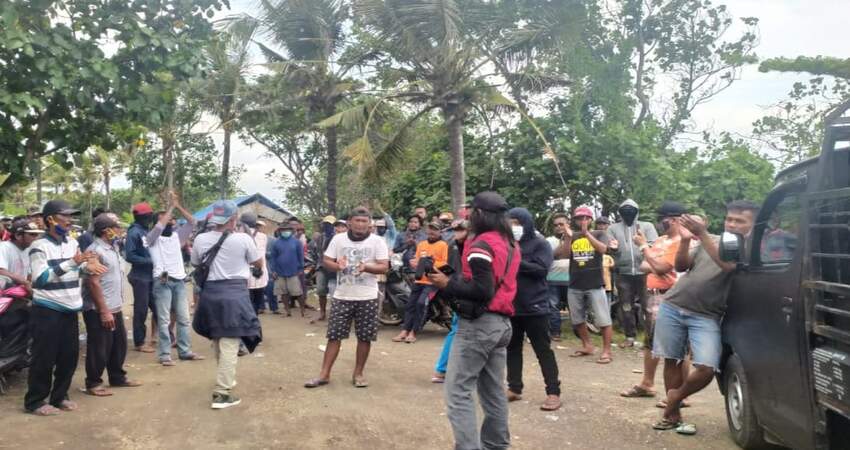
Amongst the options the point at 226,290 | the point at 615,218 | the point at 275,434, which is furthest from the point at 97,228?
the point at 615,218

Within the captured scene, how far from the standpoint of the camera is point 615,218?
12484mm

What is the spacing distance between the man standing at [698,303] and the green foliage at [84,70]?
4.95 m

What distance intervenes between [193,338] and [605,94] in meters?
8.66

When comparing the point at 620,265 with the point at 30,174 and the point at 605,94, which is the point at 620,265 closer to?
the point at 605,94

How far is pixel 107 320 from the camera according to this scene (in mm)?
6281

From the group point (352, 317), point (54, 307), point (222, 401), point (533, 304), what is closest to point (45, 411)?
point (54, 307)

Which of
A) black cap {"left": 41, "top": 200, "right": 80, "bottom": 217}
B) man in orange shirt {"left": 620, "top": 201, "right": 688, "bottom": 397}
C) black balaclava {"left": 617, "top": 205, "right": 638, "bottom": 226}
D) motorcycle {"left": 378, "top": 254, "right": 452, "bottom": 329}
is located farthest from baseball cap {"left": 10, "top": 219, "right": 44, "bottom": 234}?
black balaclava {"left": 617, "top": 205, "right": 638, "bottom": 226}

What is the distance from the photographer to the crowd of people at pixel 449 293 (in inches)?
175

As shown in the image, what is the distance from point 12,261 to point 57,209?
1446 mm

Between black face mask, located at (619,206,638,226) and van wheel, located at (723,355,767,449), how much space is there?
3.00m

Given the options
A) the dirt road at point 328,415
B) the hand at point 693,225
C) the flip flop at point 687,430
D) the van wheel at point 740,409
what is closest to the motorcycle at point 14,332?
the dirt road at point 328,415

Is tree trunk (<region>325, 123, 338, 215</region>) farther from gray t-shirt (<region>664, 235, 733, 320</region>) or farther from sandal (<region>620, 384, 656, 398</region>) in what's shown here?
gray t-shirt (<region>664, 235, 733, 320</region>)

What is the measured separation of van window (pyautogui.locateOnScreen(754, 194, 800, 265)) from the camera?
4059 mm

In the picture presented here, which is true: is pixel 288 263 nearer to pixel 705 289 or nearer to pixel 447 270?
pixel 447 270
